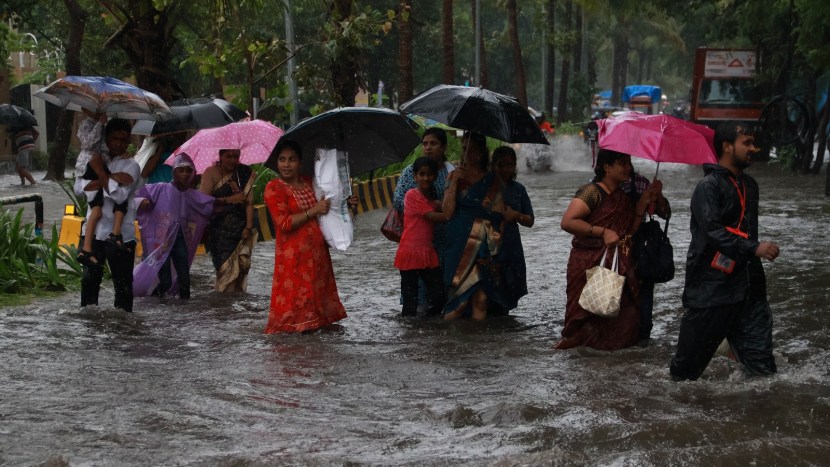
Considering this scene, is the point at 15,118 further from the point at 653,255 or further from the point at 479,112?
A: the point at 653,255

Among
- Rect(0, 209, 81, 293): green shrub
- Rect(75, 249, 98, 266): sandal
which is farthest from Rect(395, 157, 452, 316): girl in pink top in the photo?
Rect(0, 209, 81, 293): green shrub

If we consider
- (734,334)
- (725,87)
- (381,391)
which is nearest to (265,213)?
(381,391)

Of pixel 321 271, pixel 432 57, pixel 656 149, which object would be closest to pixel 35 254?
pixel 321 271

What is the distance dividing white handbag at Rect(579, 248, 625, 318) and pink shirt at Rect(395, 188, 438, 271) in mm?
1819

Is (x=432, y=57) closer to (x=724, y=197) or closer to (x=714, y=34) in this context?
(x=714, y=34)

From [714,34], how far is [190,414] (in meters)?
32.9

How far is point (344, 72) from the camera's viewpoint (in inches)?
647

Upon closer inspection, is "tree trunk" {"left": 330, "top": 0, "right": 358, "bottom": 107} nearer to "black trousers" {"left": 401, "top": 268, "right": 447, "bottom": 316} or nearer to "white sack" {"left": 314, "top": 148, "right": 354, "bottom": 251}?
"black trousers" {"left": 401, "top": 268, "right": 447, "bottom": 316}

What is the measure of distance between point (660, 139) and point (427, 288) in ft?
8.62

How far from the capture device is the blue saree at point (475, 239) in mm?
8969

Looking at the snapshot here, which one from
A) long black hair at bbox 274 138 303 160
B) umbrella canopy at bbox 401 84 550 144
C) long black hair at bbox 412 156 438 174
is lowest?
long black hair at bbox 412 156 438 174

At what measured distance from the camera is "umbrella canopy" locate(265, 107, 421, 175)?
8914 millimetres

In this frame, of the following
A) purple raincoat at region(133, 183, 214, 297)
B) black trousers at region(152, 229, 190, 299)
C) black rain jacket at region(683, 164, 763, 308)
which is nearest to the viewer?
black rain jacket at region(683, 164, 763, 308)

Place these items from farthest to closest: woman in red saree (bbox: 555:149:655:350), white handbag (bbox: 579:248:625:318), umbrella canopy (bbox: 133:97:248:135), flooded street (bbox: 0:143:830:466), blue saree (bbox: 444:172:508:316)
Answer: umbrella canopy (bbox: 133:97:248:135) → blue saree (bbox: 444:172:508:316) → woman in red saree (bbox: 555:149:655:350) → white handbag (bbox: 579:248:625:318) → flooded street (bbox: 0:143:830:466)
